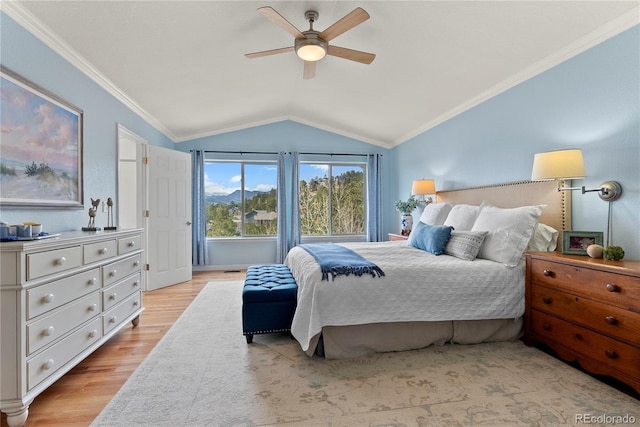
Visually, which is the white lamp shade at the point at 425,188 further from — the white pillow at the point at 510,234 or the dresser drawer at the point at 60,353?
the dresser drawer at the point at 60,353

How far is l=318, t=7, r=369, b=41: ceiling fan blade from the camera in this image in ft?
7.25

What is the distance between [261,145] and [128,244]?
3.60 m

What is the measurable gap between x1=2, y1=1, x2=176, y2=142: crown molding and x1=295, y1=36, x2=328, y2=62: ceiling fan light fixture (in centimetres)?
188

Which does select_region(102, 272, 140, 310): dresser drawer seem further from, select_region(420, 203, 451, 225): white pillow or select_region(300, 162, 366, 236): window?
select_region(300, 162, 366, 236): window

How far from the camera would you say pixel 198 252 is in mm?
5668

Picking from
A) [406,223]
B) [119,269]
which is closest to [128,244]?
[119,269]

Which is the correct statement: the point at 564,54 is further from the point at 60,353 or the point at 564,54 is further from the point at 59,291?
the point at 60,353

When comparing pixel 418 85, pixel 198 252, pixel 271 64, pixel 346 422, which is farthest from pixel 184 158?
pixel 346 422

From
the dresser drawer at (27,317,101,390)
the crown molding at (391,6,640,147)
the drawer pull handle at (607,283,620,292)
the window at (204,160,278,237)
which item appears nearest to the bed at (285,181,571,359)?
the drawer pull handle at (607,283,620,292)

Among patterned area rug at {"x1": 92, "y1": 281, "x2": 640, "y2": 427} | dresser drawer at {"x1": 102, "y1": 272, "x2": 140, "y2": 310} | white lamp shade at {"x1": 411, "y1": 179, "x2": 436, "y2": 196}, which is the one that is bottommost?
patterned area rug at {"x1": 92, "y1": 281, "x2": 640, "y2": 427}

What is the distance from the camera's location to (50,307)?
5.82 feet

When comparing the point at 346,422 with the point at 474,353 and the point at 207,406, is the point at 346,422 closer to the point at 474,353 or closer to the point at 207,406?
the point at 207,406

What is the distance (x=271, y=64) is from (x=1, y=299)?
10.8ft

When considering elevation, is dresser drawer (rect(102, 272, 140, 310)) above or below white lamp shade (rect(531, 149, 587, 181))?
below
